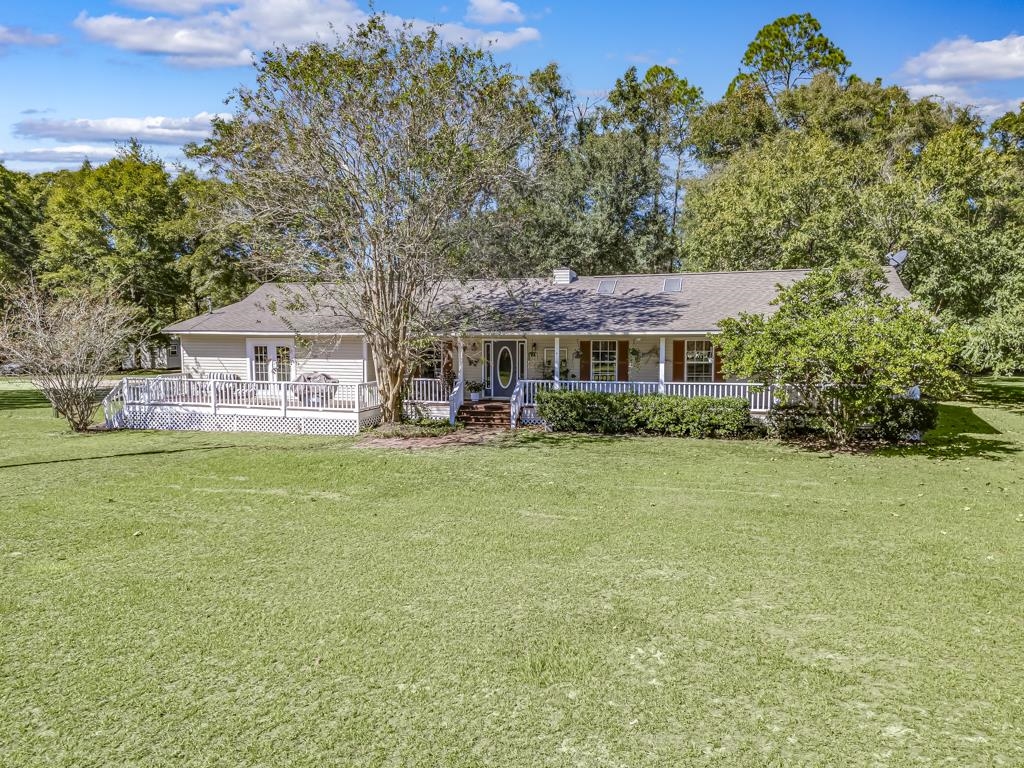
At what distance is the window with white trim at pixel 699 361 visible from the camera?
57.9ft

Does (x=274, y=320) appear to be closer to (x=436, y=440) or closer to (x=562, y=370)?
(x=436, y=440)

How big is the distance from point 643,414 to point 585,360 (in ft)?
11.8

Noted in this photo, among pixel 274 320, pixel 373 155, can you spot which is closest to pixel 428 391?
pixel 274 320

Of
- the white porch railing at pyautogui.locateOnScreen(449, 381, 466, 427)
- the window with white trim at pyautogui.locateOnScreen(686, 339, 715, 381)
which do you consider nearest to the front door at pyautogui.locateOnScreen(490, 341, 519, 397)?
the white porch railing at pyautogui.locateOnScreen(449, 381, 466, 427)

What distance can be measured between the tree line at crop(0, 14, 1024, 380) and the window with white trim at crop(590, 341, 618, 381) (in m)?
3.34

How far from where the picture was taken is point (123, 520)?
845cm

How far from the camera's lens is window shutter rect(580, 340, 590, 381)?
734 inches

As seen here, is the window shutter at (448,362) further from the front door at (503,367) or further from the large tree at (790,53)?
the large tree at (790,53)

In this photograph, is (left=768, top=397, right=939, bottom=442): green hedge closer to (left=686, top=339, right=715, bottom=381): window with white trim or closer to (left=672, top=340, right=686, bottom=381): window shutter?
(left=686, top=339, right=715, bottom=381): window with white trim

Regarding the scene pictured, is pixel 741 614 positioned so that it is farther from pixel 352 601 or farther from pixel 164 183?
pixel 164 183

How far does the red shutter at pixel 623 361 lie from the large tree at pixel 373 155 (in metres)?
5.64

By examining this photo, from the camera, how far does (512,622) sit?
5500 millimetres

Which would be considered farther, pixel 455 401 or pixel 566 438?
pixel 455 401

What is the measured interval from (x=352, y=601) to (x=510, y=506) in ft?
12.0
